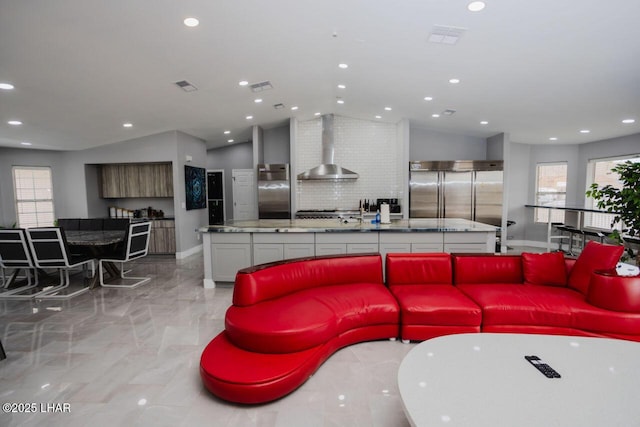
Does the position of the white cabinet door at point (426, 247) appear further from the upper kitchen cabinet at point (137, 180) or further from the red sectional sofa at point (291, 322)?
the upper kitchen cabinet at point (137, 180)

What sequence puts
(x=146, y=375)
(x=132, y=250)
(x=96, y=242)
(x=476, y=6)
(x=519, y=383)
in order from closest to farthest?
(x=519, y=383)
(x=146, y=375)
(x=476, y=6)
(x=96, y=242)
(x=132, y=250)

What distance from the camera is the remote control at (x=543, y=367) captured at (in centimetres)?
164

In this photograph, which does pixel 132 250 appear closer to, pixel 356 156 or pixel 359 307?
pixel 359 307

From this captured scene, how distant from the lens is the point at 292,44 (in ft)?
11.7

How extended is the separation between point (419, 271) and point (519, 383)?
1.78 m

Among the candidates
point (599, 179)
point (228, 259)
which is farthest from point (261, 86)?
point (599, 179)

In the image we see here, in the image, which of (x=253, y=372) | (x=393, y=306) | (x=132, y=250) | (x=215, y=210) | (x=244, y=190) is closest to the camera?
(x=253, y=372)

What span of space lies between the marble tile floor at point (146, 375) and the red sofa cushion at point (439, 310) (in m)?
0.30

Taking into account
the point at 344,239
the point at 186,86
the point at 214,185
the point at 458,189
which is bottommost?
the point at 344,239

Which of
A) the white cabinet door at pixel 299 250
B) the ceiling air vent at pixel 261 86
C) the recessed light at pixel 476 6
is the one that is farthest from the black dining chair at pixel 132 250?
the recessed light at pixel 476 6

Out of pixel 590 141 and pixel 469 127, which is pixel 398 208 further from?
pixel 590 141

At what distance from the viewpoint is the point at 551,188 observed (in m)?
8.00

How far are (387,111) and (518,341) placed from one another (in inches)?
216

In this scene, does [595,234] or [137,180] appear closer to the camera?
[595,234]
